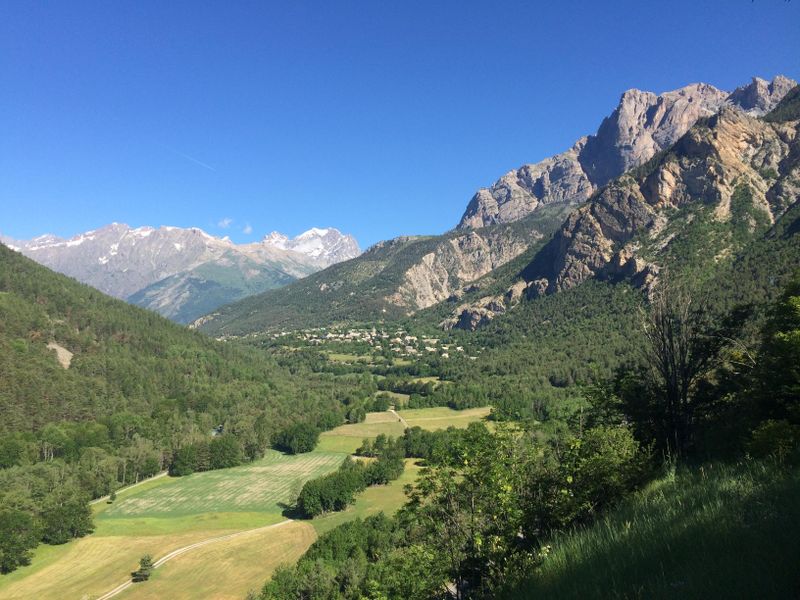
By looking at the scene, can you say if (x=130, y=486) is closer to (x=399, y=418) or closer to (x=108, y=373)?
(x=108, y=373)

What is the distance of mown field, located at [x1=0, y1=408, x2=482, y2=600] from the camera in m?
54.8

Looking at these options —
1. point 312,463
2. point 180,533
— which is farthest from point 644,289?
point 180,533

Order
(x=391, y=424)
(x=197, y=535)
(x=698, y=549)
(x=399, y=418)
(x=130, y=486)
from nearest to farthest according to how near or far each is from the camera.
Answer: (x=698, y=549)
(x=197, y=535)
(x=130, y=486)
(x=391, y=424)
(x=399, y=418)

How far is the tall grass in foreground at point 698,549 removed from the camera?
14.5 feet

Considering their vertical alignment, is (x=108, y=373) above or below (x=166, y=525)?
above

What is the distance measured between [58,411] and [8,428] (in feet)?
43.9

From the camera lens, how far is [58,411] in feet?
388

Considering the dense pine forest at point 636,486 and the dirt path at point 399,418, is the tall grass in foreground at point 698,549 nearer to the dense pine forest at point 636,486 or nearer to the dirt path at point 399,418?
the dense pine forest at point 636,486

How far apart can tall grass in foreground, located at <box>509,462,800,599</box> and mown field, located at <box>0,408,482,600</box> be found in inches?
2227

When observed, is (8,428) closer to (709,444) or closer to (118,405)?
(118,405)

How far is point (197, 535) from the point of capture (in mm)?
68812

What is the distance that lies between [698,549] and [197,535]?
79.3 metres

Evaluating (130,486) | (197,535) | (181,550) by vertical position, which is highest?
(130,486)

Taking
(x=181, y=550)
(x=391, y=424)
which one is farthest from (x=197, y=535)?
(x=391, y=424)
